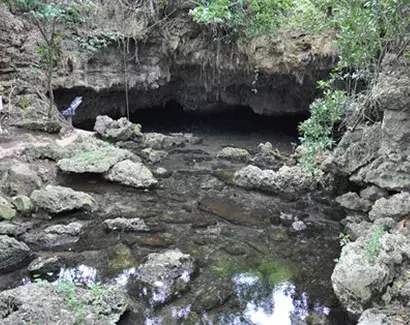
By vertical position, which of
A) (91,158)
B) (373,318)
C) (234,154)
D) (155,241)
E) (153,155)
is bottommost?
(234,154)

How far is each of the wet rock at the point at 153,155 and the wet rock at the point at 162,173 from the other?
0.79 metres

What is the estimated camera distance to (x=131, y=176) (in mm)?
8359

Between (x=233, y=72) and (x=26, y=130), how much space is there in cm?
658

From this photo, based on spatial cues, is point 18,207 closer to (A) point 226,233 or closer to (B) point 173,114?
(A) point 226,233

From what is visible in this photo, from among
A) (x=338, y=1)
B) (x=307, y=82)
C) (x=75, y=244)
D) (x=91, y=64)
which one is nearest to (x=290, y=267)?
(x=75, y=244)

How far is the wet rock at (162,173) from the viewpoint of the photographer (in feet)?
30.2

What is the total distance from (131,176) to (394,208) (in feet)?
16.0

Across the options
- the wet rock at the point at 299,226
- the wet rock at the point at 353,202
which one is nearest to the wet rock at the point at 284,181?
the wet rock at the point at 353,202

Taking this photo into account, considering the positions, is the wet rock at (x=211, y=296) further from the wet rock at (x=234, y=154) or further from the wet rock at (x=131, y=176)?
the wet rock at (x=234, y=154)

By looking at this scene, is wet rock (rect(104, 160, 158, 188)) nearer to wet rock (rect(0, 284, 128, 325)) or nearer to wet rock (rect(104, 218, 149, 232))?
wet rock (rect(104, 218, 149, 232))

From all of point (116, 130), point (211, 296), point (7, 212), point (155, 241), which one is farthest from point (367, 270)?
point (116, 130)

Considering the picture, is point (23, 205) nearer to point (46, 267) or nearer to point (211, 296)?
point (46, 267)

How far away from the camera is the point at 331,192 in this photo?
8.21 metres

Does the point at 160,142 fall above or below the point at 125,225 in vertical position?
below
